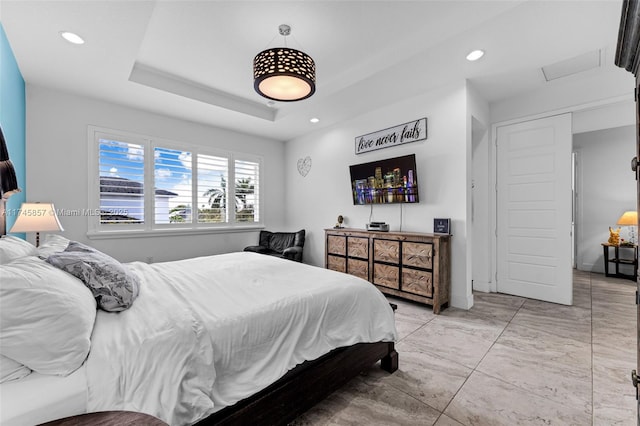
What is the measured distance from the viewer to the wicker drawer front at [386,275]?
352cm

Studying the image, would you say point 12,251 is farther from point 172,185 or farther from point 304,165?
point 304,165

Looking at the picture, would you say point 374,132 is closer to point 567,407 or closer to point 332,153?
point 332,153

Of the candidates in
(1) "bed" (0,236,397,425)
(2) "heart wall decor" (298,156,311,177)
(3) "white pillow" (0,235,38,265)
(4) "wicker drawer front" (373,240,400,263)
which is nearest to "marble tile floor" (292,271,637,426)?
(1) "bed" (0,236,397,425)

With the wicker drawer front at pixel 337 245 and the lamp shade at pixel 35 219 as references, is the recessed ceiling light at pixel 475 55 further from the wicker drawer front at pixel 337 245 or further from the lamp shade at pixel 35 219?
the lamp shade at pixel 35 219

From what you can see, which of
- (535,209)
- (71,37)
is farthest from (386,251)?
(71,37)

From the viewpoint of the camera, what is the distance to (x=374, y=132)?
4191 mm

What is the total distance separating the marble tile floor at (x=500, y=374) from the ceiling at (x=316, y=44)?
9.06ft

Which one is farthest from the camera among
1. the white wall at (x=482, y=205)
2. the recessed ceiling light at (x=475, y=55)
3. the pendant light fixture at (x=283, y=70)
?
the white wall at (x=482, y=205)

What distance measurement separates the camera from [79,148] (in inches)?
143

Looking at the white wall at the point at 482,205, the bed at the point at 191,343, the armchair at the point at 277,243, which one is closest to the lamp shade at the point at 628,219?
the white wall at the point at 482,205

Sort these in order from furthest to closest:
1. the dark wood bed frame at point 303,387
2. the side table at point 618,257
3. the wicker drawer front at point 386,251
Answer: the side table at point 618,257 < the wicker drawer front at point 386,251 < the dark wood bed frame at point 303,387

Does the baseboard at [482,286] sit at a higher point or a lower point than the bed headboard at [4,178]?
lower

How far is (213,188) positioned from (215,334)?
405 centimetres

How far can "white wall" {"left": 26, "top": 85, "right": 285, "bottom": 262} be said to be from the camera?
11.0 feet
